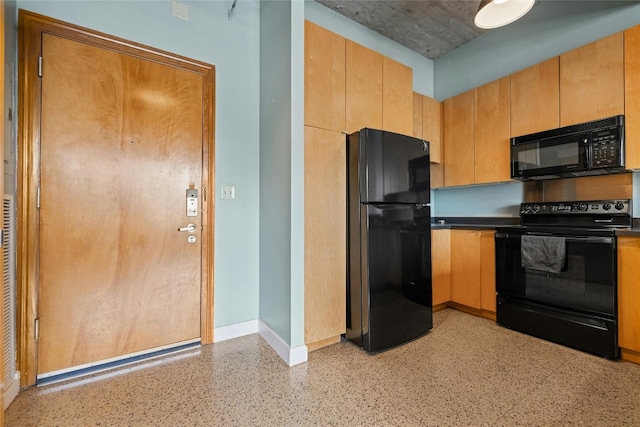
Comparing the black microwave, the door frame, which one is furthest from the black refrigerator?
the door frame

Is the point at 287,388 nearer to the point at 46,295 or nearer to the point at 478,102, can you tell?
the point at 46,295

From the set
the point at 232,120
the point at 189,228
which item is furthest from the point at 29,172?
the point at 232,120

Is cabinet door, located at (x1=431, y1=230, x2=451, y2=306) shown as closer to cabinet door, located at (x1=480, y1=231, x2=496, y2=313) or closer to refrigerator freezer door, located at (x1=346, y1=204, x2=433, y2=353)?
cabinet door, located at (x1=480, y1=231, x2=496, y2=313)

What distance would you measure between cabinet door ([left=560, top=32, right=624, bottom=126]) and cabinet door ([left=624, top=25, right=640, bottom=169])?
1.1 inches

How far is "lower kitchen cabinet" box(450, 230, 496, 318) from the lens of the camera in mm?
2693

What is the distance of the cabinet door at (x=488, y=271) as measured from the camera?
2.66 meters

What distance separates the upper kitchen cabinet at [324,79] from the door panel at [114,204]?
896mm

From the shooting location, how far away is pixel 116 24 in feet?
6.27

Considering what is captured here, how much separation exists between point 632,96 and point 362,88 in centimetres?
196

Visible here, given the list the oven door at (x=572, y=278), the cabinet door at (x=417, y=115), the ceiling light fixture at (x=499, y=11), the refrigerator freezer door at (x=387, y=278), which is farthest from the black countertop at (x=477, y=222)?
the ceiling light fixture at (x=499, y=11)

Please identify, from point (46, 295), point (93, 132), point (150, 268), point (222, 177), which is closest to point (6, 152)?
point (93, 132)

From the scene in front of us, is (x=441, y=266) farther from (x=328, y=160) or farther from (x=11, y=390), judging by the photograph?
(x=11, y=390)

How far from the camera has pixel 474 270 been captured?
2814mm

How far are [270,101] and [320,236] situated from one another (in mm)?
1170
